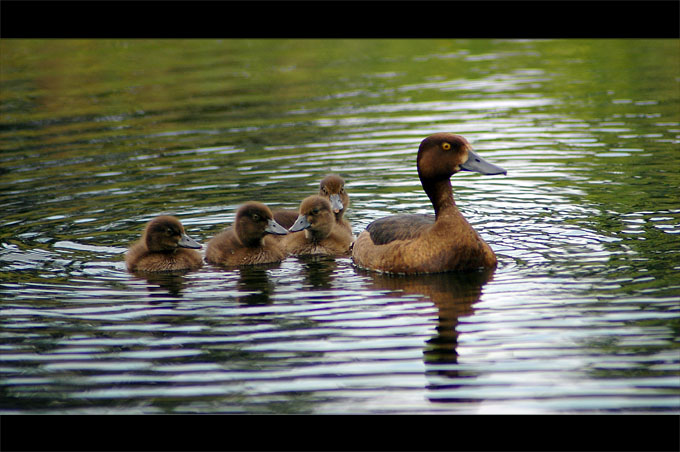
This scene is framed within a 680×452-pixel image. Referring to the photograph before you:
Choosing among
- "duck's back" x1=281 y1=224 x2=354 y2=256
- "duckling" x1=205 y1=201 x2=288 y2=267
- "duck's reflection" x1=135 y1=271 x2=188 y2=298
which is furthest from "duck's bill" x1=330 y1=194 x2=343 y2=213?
"duck's reflection" x1=135 y1=271 x2=188 y2=298

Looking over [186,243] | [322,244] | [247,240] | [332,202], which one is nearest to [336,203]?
[332,202]

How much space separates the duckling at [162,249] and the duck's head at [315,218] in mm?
1089

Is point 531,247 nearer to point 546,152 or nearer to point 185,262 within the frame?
point 185,262

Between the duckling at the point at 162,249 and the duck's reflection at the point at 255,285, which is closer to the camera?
the duck's reflection at the point at 255,285

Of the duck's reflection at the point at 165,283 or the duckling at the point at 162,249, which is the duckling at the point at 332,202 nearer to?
the duckling at the point at 162,249

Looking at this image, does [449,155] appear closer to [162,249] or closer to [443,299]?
[443,299]

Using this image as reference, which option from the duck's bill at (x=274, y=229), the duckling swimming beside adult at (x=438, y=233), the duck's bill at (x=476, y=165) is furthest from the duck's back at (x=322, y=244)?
the duck's bill at (x=476, y=165)

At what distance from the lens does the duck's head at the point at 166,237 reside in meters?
10.5

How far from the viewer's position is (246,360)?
7457mm

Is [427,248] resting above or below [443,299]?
above

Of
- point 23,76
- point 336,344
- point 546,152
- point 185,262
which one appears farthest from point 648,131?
point 23,76

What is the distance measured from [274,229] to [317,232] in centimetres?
47

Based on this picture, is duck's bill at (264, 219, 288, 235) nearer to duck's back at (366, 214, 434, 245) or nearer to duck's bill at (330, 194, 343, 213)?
duck's bill at (330, 194, 343, 213)

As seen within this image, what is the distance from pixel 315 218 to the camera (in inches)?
427
